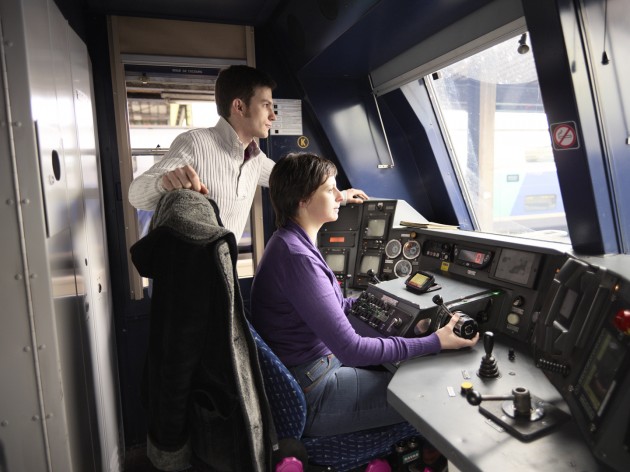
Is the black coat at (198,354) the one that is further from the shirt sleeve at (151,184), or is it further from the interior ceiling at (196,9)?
the interior ceiling at (196,9)

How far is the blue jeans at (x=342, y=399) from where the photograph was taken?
1519 millimetres

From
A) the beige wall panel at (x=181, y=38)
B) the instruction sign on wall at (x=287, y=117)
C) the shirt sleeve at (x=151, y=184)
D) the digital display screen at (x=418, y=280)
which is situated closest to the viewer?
the shirt sleeve at (x=151, y=184)

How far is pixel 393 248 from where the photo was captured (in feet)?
8.13

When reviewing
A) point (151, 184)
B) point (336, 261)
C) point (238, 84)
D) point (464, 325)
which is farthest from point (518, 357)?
point (238, 84)

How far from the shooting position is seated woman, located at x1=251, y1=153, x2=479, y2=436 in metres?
1.48

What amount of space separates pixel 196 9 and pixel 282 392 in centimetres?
223

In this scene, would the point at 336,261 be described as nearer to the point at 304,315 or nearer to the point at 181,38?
the point at 304,315

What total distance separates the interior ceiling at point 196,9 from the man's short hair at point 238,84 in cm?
65

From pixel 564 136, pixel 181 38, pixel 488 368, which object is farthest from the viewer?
pixel 181 38

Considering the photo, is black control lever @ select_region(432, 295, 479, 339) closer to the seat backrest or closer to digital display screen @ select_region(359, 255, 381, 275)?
the seat backrest

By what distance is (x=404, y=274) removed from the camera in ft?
7.87

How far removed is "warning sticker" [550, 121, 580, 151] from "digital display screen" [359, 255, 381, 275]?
4.06ft

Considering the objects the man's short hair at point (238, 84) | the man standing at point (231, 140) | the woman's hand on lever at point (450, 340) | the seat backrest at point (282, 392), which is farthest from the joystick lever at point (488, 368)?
the man's short hair at point (238, 84)

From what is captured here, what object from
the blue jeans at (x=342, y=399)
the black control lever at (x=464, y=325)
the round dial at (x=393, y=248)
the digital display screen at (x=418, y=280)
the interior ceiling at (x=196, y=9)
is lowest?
the blue jeans at (x=342, y=399)
